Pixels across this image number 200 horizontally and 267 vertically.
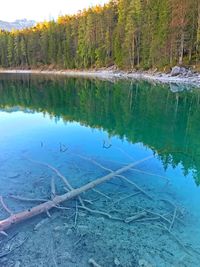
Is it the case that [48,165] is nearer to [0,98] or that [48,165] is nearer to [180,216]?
[180,216]

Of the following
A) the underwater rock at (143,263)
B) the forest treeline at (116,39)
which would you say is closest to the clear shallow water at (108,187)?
the underwater rock at (143,263)

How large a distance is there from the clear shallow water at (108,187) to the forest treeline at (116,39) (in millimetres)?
29658

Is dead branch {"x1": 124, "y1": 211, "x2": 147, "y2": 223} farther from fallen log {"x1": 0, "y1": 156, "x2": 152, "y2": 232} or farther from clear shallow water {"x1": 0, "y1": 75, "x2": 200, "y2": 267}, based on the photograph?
fallen log {"x1": 0, "y1": 156, "x2": 152, "y2": 232}

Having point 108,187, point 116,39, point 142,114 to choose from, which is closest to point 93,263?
point 108,187

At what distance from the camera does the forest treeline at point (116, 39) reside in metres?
43.9

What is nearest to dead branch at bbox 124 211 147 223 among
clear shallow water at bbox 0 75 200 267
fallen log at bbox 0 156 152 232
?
clear shallow water at bbox 0 75 200 267

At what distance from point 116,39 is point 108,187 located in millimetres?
55275

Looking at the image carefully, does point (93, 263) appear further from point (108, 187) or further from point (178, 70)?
point (178, 70)

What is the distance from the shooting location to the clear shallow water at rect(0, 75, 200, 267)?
5570mm

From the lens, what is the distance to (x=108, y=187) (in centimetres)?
822

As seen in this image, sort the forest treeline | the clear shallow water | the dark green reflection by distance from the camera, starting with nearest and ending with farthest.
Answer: the clear shallow water < the dark green reflection < the forest treeline

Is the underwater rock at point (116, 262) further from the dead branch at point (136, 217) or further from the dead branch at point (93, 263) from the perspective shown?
the dead branch at point (136, 217)

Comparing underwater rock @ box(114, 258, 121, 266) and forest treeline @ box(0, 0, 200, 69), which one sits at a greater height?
forest treeline @ box(0, 0, 200, 69)

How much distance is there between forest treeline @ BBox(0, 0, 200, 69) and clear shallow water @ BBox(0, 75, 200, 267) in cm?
2966
